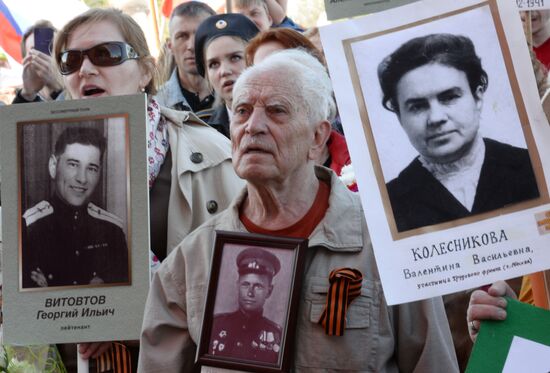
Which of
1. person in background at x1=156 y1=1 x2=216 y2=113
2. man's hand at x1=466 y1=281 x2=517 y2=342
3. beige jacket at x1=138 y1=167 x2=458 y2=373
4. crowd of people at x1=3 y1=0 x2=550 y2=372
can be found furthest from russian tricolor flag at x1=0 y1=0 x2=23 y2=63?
man's hand at x1=466 y1=281 x2=517 y2=342

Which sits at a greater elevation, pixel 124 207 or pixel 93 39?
pixel 93 39

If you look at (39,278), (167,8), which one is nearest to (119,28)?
(39,278)

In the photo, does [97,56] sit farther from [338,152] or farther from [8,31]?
[8,31]

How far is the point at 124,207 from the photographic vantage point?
347 cm

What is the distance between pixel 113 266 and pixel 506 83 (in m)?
1.48

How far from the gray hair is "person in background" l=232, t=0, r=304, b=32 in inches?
92.6

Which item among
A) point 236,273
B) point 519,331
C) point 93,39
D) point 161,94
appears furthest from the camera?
point 161,94

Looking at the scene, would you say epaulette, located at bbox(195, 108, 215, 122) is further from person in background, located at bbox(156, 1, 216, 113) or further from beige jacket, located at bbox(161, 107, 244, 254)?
beige jacket, located at bbox(161, 107, 244, 254)

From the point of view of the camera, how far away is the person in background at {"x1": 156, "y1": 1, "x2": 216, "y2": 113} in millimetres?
5652

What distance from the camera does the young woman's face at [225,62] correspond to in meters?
4.87

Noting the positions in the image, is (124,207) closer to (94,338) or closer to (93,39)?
(94,338)

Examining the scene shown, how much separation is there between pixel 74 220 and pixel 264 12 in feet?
8.71

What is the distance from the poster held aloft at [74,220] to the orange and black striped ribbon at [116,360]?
154mm

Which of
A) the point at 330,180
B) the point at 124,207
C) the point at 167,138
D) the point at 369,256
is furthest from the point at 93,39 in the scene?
the point at 369,256
